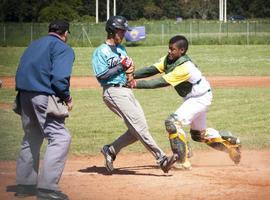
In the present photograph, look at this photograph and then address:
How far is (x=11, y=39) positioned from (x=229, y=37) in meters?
17.2

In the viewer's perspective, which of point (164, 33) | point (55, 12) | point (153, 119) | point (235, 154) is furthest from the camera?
point (164, 33)

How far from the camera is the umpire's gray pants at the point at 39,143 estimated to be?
6348 millimetres

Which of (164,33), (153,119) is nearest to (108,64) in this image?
(153,119)

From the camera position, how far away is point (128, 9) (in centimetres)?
6981

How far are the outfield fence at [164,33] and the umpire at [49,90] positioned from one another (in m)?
34.0

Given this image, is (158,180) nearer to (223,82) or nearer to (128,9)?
(223,82)

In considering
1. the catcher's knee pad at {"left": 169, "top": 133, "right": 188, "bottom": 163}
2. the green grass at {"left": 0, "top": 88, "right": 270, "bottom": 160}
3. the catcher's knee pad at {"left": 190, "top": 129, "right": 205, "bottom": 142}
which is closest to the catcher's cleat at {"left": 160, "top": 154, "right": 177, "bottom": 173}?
the catcher's knee pad at {"left": 169, "top": 133, "right": 188, "bottom": 163}

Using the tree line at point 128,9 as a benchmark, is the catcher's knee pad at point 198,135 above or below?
below

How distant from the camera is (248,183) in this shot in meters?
7.38

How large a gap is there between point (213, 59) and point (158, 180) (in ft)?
90.0

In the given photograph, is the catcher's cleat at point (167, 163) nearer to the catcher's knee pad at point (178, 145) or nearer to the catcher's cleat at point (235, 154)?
the catcher's knee pad at point (178, 145)

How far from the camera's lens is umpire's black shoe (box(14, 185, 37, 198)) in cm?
672

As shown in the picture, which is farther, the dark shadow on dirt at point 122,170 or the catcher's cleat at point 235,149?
the catcher's cleat at point 235,149

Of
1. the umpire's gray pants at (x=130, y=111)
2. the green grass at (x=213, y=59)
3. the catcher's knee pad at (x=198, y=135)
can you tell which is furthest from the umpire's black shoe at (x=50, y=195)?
the green grass at (x=213, y=59)
